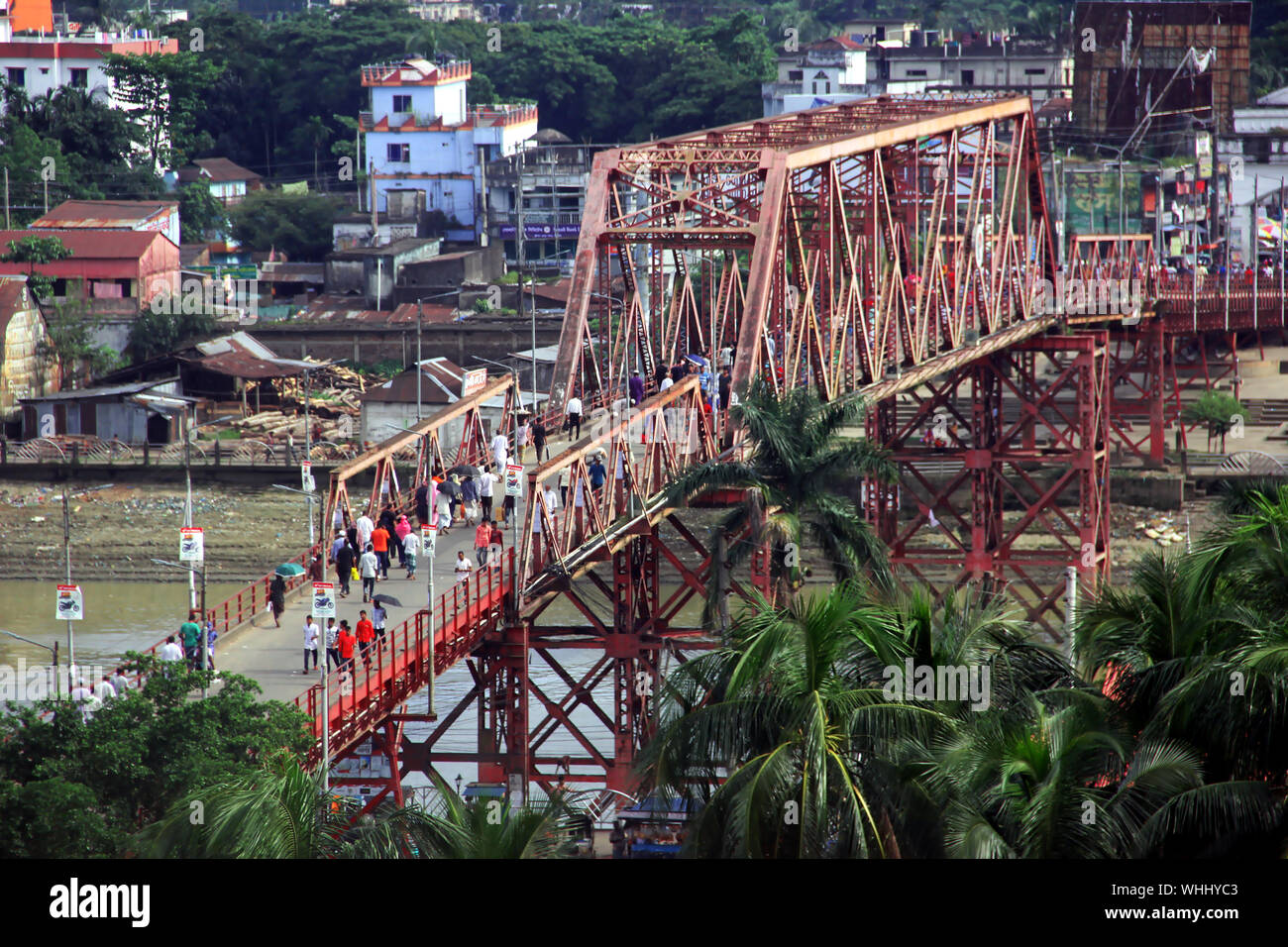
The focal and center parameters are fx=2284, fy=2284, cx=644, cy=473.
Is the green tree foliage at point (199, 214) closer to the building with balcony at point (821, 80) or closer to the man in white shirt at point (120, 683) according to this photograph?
the building with balcony at point (821, 80)

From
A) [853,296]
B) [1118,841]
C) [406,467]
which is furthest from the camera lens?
[406,467]

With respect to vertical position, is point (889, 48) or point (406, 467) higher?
point (889, 48)

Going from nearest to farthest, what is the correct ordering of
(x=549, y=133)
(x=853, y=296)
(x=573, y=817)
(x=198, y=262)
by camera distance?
(x=573, y=817) < (x=853, y=296) < (x=198, y=262) < (x=549, y=133)

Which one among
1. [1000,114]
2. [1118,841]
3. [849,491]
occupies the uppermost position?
[1000,114]

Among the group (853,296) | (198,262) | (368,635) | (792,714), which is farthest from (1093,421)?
(198,262)

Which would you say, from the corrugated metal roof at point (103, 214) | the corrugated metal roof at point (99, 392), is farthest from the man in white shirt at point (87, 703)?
the corrugated metal roof at point (103, 214)

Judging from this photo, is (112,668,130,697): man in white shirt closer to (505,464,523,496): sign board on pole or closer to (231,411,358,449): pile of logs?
(505,464,523,496): sign board on pole

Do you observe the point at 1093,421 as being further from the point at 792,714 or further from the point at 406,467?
the point at 792,714

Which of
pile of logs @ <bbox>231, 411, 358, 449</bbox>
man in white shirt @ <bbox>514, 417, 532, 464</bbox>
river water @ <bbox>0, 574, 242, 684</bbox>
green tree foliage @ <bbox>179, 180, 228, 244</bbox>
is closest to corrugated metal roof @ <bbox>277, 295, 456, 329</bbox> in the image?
green tree foliage @ <bbox>179, 180, 228, 244</bbox>
